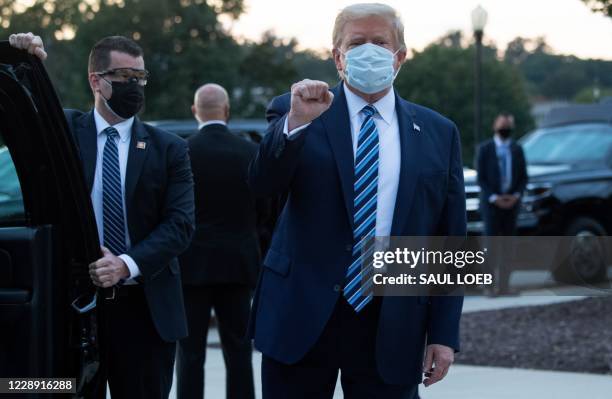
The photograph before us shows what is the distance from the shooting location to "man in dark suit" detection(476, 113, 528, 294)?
44.7ft

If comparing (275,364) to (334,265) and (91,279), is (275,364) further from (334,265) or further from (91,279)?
(91,279)

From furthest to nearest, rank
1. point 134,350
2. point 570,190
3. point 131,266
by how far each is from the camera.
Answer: point 570,190 → point 134,350 → point 131,266

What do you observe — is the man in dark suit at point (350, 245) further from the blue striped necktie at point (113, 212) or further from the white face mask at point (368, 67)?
the blue striped necktie at point (113, 212)

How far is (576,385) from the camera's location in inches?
319

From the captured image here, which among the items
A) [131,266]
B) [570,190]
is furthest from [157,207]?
[570,190]

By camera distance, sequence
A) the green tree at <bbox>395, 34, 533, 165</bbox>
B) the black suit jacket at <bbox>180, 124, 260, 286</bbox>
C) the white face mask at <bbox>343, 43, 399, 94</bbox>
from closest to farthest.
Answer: the white face mask at <bbox>343, 43, 399, 94</bbox>, the black suit jacket at <bbox>180, 124, 260, 286</bbox>, the green tree at <bbox>395, 34, 533, 165</bbox>

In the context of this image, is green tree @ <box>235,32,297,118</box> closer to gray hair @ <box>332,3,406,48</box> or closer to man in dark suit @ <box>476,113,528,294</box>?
man in dark suit @ <box>476,113,528,294</box>

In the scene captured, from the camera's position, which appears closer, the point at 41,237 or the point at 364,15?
the point at 41,237

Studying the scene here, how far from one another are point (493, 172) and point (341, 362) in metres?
10.0

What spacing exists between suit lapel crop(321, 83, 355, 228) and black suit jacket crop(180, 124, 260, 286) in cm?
327

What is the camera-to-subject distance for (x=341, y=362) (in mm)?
3828

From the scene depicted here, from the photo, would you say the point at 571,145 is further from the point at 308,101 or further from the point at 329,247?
the point at 308,101

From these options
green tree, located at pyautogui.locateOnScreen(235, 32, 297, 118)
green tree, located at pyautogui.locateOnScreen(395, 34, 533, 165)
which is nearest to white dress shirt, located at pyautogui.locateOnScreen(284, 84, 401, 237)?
green tree, located at pyautogui.locateOnScreen(235, 32, 297, 118)

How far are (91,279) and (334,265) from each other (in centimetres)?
76
